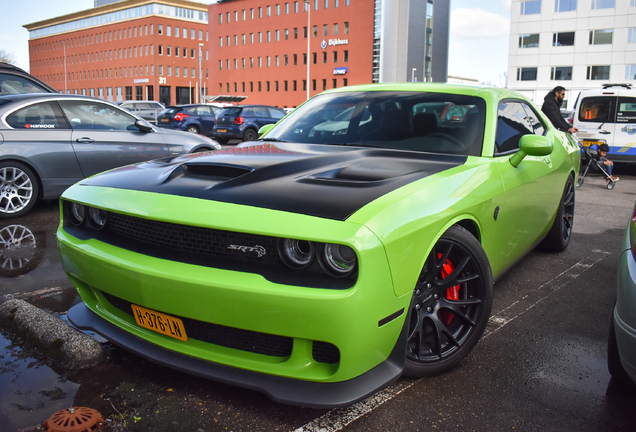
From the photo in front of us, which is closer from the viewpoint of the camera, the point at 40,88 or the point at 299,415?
the point at 299,415

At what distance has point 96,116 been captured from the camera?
7.20 meters

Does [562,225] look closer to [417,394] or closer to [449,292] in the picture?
[449,292]

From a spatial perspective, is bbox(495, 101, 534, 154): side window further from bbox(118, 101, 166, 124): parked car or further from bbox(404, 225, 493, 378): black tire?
bbox(118, 101, 166, 124): parked car

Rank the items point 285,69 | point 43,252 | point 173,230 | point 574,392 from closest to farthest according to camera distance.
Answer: point 173,230
point 574,392
point 43,252
point 285,69

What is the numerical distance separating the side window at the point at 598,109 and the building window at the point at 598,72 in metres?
45.0

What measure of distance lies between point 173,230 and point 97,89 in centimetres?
11028

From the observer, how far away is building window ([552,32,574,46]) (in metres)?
52.8

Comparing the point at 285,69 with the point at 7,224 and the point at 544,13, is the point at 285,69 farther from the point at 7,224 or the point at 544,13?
the point at 7,224

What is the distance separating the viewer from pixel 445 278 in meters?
2.60

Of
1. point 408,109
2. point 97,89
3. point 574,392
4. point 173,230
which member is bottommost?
point 574,392

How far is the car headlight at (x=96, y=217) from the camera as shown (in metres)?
2.76

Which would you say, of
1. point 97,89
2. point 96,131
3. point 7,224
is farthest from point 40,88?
point 97,89

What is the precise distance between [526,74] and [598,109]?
46.5 meters

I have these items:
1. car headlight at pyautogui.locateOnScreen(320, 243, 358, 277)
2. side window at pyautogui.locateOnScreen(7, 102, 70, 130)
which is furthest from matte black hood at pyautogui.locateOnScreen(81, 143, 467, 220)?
side window at pyautogui.locateOnScreen(7, 102, 70, 130)
